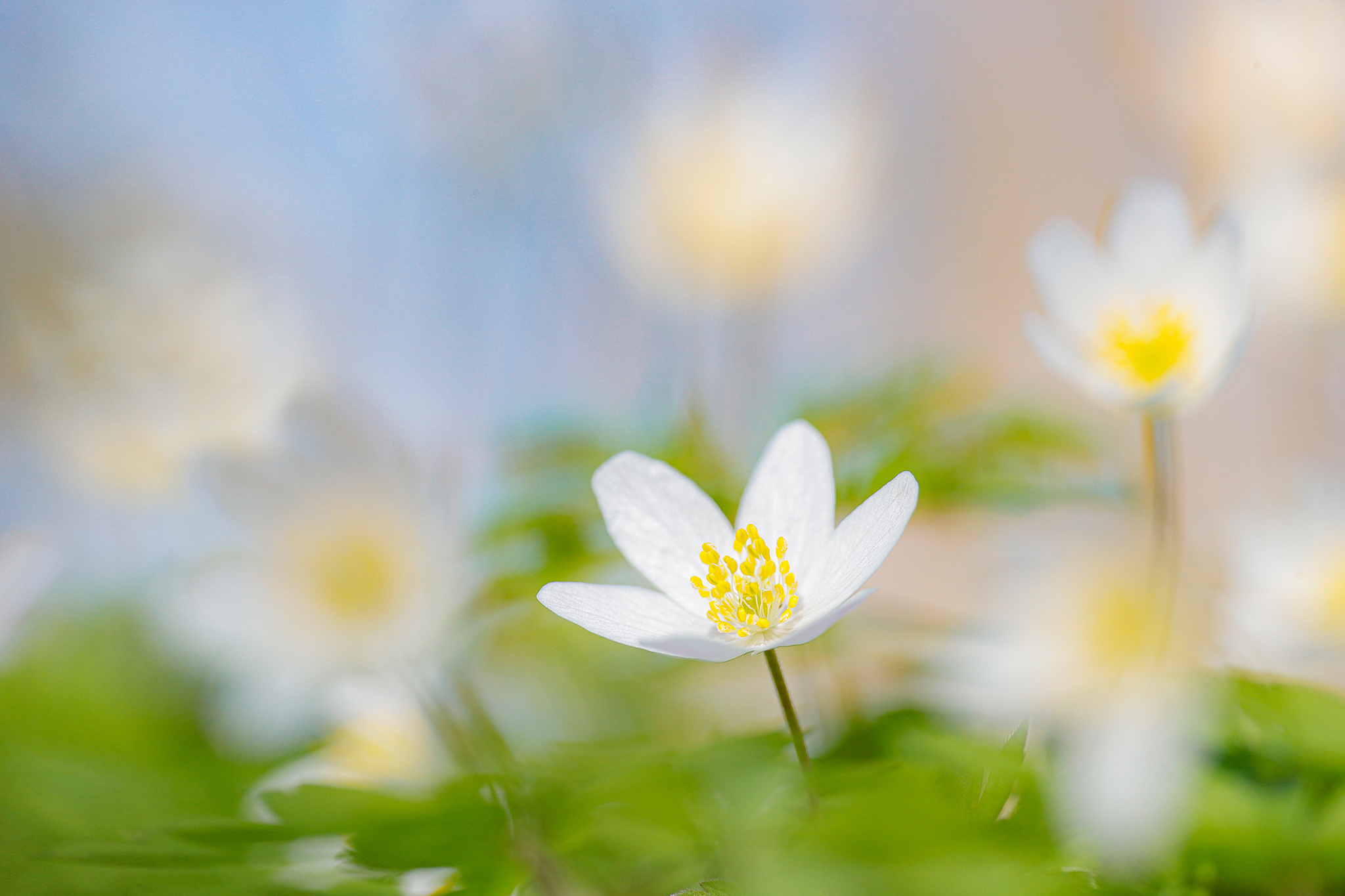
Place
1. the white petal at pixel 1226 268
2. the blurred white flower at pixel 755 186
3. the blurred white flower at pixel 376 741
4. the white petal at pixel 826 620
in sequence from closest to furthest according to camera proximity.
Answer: the white petal at pixel 826 620, the white petal at pixel 1226 268, the blurred white flower at pixel 376 741, the blurred white flower at pixel 755 186

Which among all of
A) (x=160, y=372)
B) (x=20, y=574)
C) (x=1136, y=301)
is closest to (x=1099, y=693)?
(x=1136, y=301)

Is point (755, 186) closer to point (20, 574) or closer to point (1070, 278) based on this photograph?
point (1070, 278)

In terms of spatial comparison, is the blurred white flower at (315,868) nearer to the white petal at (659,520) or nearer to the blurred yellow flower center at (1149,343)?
the white petal at (659,520)

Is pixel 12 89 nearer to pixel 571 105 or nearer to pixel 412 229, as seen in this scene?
pixel 412 229

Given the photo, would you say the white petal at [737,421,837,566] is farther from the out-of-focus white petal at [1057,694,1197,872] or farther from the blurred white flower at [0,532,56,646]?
the blurred white flower at [0,532,56,646]

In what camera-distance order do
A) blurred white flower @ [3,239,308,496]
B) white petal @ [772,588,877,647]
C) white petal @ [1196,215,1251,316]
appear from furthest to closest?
blurred white flower @ [3,239,308,496] → white petal @ [1196,215,1251,316] → white petal @ [772,588,877,647]

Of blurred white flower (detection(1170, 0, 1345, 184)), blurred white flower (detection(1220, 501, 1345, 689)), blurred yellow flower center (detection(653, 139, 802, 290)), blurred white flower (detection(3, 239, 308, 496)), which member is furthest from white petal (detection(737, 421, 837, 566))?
blurred white flower (detection(1170, 0, 1345, 184))

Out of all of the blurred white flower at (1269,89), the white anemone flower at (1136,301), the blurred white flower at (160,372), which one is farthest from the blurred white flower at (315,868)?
the blurred white flower at (1269,89)
